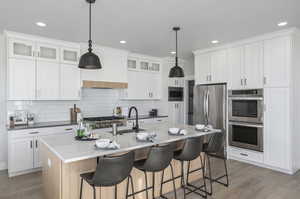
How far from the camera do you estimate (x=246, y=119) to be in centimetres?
417

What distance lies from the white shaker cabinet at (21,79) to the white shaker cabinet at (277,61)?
478 cm

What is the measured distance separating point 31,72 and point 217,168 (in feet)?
14.0

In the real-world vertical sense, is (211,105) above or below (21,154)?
above

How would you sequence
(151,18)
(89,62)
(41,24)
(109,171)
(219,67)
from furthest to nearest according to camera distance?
(219,67)
(41,24)
(151,18)
(89,62)
(109,171)

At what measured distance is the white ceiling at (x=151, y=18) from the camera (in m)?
2.57

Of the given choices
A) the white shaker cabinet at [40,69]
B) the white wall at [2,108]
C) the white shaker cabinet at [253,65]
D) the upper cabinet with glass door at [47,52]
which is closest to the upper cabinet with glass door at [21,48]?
the white shaker cabinet at [40,69]

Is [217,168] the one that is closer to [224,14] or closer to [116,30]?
[224,14]

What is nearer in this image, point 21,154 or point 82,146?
point 82,146

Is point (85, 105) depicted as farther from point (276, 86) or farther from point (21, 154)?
point (276, 86)

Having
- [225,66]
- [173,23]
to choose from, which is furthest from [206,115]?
[173,23]

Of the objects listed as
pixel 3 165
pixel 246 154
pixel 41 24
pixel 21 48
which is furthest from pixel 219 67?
pixel 3 165

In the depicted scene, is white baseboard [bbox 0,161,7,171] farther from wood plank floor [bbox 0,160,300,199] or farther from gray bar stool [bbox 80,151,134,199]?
gray bar stool [bbox 80,151,134,199]

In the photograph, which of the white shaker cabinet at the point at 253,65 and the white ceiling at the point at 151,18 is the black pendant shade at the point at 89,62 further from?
the white shaker cabinet at the point at 253,65

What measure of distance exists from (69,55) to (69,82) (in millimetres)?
613
